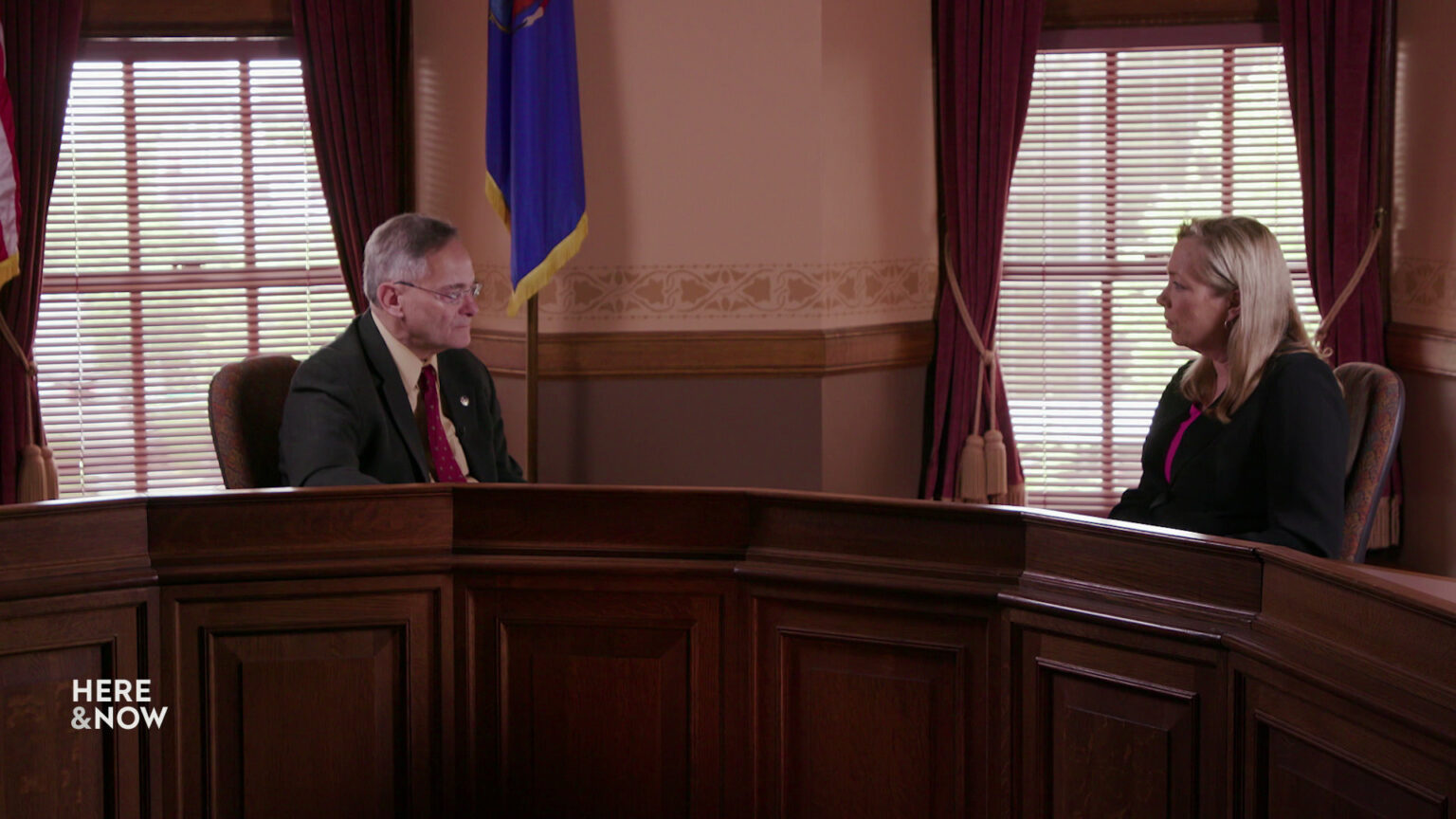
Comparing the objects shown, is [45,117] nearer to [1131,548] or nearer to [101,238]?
[101,238]

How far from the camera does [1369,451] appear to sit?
9.36ft

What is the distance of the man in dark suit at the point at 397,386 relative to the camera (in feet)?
9.61

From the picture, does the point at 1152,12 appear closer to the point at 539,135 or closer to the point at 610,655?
the point at 539,135

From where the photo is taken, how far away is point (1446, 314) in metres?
4.56

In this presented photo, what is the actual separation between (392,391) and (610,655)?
0.85 m

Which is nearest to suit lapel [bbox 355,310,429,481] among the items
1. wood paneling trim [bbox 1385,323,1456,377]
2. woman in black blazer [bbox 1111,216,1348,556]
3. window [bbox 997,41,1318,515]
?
woman in black blazer [bbox 1111,216,1348,556]

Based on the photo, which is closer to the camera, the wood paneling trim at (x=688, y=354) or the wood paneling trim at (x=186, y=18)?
the wood paneling trim at (x=688, y=354)

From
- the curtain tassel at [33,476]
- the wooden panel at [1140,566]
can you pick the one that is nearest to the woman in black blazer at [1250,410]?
the wooden panel at [1140,566]

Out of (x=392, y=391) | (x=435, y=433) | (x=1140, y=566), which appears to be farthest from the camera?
(x=435, y=433)

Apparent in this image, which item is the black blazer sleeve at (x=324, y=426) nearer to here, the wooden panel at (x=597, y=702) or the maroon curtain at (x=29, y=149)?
the wooden panel at (x=597, y=702)

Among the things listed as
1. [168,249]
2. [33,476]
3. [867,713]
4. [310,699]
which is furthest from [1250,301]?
→ [33,476]

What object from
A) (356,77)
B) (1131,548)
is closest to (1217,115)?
(356,77)

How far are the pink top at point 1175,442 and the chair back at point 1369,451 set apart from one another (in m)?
0.29

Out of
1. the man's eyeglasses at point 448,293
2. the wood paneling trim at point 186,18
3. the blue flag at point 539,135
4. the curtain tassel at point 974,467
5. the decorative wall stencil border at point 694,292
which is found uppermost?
the wood paneling trim at point 186,18
